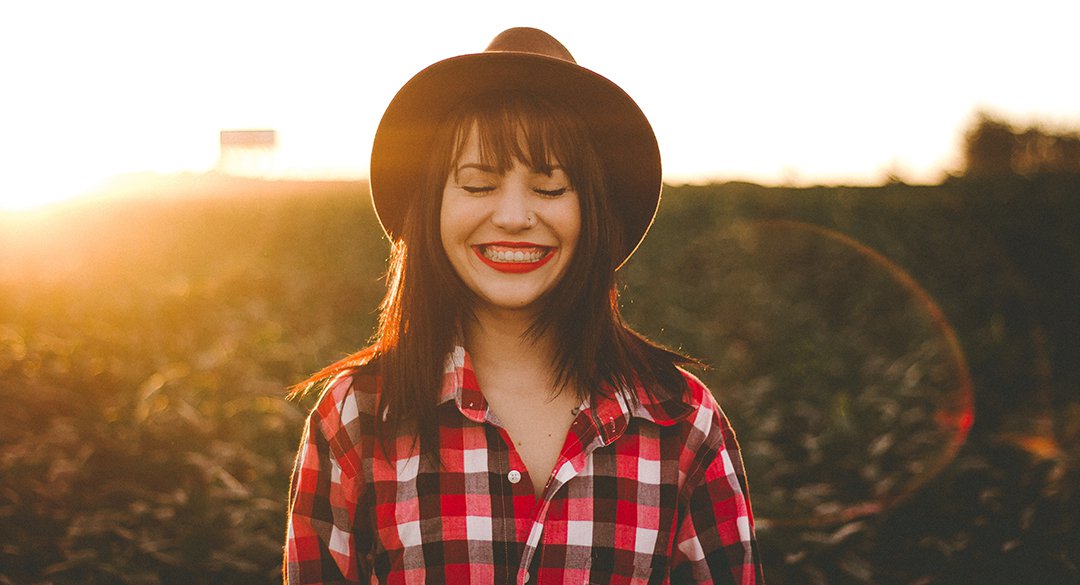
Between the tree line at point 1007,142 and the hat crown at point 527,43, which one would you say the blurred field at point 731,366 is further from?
the tree line at point 1007,142

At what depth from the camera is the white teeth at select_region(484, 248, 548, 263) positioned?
5.22ft

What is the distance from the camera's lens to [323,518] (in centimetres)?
158

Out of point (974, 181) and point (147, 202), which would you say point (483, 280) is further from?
point (147, 202)

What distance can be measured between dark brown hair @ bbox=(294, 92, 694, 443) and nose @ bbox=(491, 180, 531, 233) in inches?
1.7

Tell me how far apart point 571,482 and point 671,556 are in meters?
0.30

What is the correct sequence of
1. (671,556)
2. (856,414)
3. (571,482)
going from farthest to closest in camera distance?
1. (856,414)
2. (671,556)
3. (571,482)

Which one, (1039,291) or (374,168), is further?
(1039,291)

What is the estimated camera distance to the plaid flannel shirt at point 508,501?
1.52 meters

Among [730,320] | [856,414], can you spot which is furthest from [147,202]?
[856,414]

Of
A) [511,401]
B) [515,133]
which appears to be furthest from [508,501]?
[515,133]

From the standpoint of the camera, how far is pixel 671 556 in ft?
5.44

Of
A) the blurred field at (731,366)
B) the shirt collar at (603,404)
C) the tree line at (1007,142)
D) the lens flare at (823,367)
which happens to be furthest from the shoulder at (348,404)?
the tree line at (1007,142)

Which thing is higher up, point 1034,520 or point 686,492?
point 686,492

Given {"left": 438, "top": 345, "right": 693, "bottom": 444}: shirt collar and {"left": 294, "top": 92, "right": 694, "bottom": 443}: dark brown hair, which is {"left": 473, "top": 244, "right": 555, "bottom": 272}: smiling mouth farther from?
{"left": 438, "top": 345, "right": 693, "bottom": 444}: shirt collar
